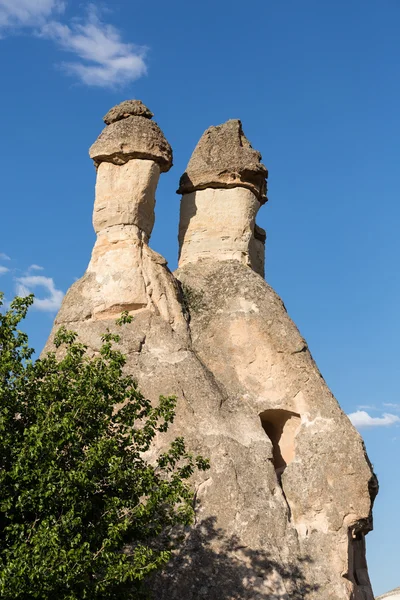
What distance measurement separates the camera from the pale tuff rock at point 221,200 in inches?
845

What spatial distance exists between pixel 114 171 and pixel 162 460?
332 inches

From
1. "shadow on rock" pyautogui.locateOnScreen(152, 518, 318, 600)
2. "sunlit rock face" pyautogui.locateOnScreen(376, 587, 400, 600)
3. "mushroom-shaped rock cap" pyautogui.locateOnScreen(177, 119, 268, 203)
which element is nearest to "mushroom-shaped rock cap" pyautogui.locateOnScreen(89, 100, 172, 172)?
"mushroom-shaped rock cap" pyautogui.locateOnScreen(177, 119, 268, 203)

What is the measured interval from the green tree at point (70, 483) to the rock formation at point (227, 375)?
6.97ft

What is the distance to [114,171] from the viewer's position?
65.7 ft

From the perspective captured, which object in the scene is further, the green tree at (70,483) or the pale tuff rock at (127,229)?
the pale tuff rock at (127,229)

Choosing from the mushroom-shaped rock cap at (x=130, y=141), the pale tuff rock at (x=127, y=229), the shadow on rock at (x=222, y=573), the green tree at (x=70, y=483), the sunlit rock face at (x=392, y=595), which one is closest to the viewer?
the green tree at (x=70, y=483)

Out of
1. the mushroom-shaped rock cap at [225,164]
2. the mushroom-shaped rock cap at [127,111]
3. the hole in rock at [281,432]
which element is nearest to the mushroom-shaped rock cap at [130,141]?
the mushroom-shaped rock cap at [127,111]

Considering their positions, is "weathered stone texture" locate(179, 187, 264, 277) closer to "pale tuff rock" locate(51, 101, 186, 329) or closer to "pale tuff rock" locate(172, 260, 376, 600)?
"pale tuff rock" locate(172, 260, 376, 600)

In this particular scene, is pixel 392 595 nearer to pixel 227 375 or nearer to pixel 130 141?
pixel 227 375

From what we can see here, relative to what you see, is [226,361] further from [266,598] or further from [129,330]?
[266,598]

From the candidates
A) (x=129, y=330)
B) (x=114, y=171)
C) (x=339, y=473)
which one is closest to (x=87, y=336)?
(x=129, y=330)

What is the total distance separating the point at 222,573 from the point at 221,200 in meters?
9.53

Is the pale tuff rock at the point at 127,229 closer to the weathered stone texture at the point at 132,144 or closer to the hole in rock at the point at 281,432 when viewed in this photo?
the weathered stone texture at the point at 132,144

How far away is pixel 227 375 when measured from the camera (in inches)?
727
